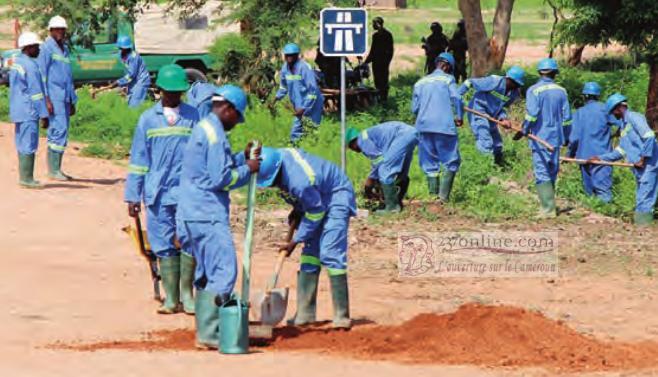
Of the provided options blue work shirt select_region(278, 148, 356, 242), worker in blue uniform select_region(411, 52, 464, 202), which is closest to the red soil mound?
blue work shirt select_region(278, 148, 356, 242)

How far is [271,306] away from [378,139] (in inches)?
231

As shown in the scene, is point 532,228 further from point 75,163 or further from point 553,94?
point 75,163

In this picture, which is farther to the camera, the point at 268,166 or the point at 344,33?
the point at 344,33

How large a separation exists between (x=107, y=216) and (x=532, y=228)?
4.78 m

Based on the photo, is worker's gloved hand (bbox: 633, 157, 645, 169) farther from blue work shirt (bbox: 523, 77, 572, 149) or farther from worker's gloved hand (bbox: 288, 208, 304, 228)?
worker's gloved hand (bbox: 288, 208, 304, 228)

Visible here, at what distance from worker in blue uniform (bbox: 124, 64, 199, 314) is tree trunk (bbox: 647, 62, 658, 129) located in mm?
11960

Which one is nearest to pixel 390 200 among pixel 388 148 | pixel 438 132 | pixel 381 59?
pixel 388 148

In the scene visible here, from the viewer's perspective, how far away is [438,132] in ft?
60.0

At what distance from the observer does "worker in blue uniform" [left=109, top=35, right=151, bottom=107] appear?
70.7ft

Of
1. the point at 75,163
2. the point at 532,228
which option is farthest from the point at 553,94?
the point at 75,163

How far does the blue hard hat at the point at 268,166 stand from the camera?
35.9ft

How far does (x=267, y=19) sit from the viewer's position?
23359mm

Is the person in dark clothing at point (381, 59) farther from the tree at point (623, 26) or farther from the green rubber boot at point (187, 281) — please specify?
the green rubber boot at point (187, 281)

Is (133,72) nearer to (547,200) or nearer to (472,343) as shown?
(547,200)
